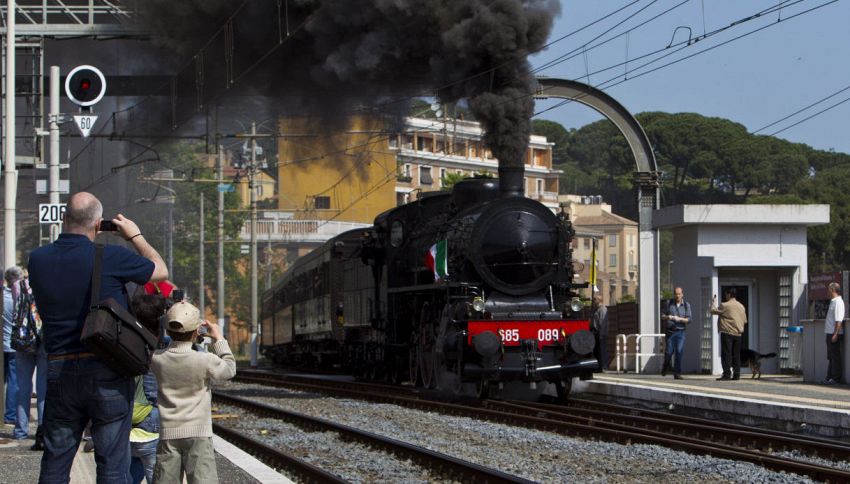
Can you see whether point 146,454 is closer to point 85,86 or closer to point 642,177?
point 85,86

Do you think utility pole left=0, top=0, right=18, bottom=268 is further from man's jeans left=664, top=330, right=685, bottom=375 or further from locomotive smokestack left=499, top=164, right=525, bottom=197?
man's jeans left=664, top=330, right=685, bottom=375

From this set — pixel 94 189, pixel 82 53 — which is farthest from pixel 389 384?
pixel 94 189

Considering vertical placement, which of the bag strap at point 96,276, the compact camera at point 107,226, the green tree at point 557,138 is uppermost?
the green tree at point 557,138

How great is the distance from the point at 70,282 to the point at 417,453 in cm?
545

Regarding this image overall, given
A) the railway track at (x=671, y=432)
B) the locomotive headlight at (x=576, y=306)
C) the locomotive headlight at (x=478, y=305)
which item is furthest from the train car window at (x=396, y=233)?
the locomotive headlight at (x=576, y=306)

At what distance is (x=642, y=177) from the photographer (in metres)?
23.5

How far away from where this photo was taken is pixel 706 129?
107 meters

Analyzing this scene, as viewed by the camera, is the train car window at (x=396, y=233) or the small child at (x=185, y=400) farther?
the train car window at (x=396, y=233)

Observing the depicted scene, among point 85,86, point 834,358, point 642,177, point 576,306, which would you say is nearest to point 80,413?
point 576,306

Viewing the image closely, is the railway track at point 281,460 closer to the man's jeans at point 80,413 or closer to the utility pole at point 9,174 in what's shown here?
the man's jeans at point 80,413

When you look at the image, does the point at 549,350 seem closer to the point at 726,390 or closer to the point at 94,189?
the point at 726,390

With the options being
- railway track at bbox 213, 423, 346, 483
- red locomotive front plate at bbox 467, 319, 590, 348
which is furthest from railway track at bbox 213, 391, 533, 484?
red locomotive front plate at bbox 467, 319, 590, 348

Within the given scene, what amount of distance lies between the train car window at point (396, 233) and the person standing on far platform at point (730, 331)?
5.29 m

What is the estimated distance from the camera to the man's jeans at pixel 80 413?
555cm
